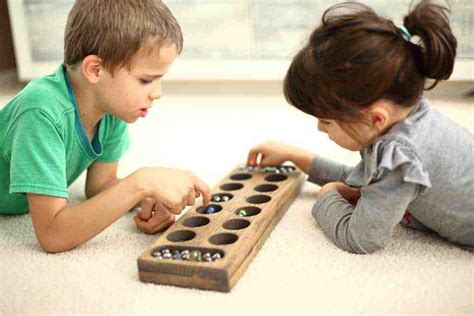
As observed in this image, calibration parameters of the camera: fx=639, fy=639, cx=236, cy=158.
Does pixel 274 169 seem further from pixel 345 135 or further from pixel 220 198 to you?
pixel 345 135

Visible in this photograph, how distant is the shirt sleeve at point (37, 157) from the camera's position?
0.94m

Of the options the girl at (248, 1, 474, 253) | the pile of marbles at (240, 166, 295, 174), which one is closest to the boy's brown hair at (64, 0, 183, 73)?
the girl at (248, 1, 474, 253)

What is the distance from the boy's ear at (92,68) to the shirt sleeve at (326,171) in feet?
1.42

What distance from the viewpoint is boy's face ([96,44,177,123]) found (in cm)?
100

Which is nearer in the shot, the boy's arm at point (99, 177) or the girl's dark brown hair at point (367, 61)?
the girl's dark brown hair at point (367, 61)

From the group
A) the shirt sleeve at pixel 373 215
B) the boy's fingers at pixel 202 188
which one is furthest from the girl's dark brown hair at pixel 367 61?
the boy's fingers at pixel 202 188

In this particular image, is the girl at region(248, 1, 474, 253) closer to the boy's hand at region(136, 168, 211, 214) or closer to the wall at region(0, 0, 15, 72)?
the boy's hand at region(136, 168, 211, 214)

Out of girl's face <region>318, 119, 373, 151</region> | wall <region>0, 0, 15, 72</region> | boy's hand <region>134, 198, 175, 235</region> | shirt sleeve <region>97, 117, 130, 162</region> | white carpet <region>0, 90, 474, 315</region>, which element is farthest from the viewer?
wall <region>0, 0, 15, 72</region>

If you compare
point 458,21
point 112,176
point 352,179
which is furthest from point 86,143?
point 458,21

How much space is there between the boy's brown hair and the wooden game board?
28 cm

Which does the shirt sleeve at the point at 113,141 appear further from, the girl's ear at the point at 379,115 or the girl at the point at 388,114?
the girl's ear at the point at 379,115

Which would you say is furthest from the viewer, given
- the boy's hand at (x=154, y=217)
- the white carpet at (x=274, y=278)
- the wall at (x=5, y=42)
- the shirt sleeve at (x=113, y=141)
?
the wall at (x=5, y=42)

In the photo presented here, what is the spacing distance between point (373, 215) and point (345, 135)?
13cm

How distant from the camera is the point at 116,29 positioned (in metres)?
0.98
